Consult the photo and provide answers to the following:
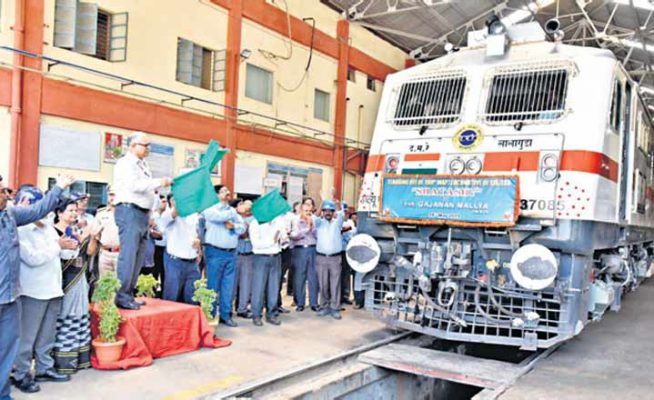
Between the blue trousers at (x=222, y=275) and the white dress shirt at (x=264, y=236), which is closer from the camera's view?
the blue trousers at (x=222, y=275)

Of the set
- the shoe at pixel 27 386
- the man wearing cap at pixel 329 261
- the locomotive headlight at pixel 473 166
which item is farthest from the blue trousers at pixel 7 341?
the man wearing cap at pixel 329 261

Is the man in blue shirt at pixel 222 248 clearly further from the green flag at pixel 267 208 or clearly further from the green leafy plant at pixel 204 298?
the green leafy plant at pixel 204 298

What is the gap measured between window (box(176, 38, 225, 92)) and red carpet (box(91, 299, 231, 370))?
21.7 ft

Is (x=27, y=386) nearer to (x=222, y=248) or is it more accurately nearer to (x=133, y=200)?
(x=133, y=200)

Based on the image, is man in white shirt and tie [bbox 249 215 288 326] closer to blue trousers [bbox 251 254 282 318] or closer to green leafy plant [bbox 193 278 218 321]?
blue trousers [bbox 251 254 282 318]

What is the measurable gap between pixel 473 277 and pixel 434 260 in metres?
0.42

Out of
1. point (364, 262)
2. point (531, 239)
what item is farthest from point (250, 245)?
point (531, 239)

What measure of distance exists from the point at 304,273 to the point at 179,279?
2.25 metres

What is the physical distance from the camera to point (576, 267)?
554 cm

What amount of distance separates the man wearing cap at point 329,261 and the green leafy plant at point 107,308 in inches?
139

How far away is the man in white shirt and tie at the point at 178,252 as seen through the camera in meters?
6.67

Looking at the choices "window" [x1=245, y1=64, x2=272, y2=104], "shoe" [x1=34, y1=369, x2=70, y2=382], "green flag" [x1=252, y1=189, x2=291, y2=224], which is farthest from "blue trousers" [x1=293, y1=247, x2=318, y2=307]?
"window" [x1=245, y1=64, x2=272, y2=104]

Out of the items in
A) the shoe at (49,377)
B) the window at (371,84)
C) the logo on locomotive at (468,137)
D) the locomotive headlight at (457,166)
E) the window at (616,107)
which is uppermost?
the window at (371,84)

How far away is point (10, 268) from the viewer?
13.4ft
